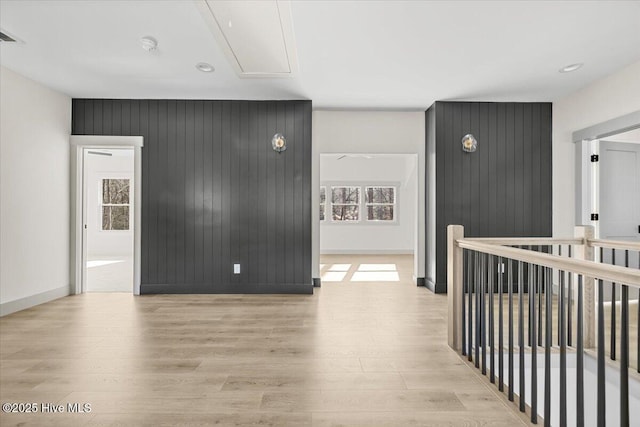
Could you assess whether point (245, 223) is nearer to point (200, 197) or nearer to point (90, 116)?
point (200, 197)

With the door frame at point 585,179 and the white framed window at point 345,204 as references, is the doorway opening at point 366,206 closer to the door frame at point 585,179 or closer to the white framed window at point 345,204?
the white framed window at point 345,204

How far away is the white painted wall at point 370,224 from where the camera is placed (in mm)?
9938

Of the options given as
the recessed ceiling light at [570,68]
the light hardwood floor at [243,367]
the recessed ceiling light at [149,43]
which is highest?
the recessed ceiling light at [570,68]

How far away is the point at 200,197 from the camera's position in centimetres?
517

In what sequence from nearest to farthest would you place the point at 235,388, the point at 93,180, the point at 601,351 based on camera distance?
the point at 601,351 → the point at 235,388 → the point at 93,180

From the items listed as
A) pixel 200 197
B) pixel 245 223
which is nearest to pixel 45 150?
pixel 200 197

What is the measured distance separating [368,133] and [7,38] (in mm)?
4086

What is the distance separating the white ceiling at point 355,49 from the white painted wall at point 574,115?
17cm

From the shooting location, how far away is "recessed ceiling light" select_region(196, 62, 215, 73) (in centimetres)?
392

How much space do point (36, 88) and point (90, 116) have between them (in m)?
0.70

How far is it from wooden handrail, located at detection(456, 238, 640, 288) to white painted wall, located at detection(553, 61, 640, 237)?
2.93 metres

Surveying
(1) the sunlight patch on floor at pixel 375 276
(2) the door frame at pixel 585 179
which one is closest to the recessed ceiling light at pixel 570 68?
(2) the door frame at pixel 585 179

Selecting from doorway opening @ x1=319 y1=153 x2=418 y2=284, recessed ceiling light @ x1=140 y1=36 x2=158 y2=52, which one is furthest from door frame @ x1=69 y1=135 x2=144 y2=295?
doorway opening @ x1=319 y1=153 x2=418 y2=284

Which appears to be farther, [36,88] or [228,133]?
[228,133]
